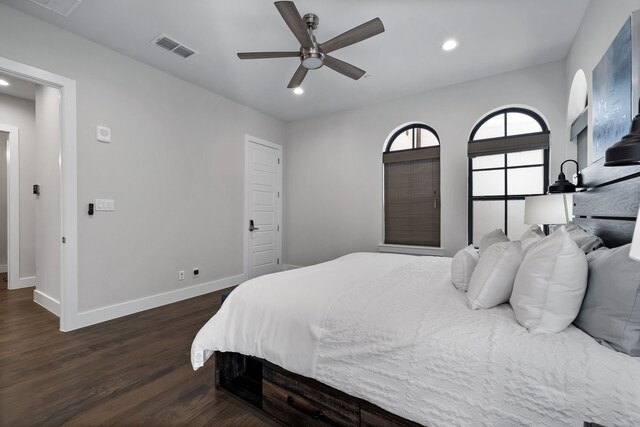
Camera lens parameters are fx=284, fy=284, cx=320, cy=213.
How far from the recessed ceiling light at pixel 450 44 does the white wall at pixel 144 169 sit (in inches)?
113

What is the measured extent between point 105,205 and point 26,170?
8.27 ft

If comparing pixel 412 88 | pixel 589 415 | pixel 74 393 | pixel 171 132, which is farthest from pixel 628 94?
pixel 171 132

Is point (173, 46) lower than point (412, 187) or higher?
higher

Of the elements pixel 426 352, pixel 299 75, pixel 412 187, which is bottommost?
pixel 426 352

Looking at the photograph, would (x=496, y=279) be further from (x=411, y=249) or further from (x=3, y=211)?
(x=3, y=211)

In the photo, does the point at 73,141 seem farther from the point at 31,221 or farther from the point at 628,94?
the point at 628,94

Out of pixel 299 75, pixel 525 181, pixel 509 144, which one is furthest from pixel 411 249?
pixel 299 75

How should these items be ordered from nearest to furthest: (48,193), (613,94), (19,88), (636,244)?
(636,244) < (613,94) < (48,193) < (19,88)

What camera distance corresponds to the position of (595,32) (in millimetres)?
2203

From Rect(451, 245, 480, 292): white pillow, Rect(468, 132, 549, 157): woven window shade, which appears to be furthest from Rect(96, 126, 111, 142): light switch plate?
Rect(468, 132, 549, 157): woven window shade

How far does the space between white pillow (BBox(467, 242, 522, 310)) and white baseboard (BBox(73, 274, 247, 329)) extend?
11.1 ft

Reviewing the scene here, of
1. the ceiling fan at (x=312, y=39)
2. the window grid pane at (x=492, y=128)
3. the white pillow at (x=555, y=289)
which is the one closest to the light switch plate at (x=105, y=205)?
the ceiling fan at (x=312, y=39)

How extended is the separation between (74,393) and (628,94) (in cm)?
371

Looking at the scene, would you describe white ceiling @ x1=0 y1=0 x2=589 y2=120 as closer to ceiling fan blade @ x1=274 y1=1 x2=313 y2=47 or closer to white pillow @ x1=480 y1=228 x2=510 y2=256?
ceiling fan blade @ x1=274 y1=1 x2=313 y2=47
